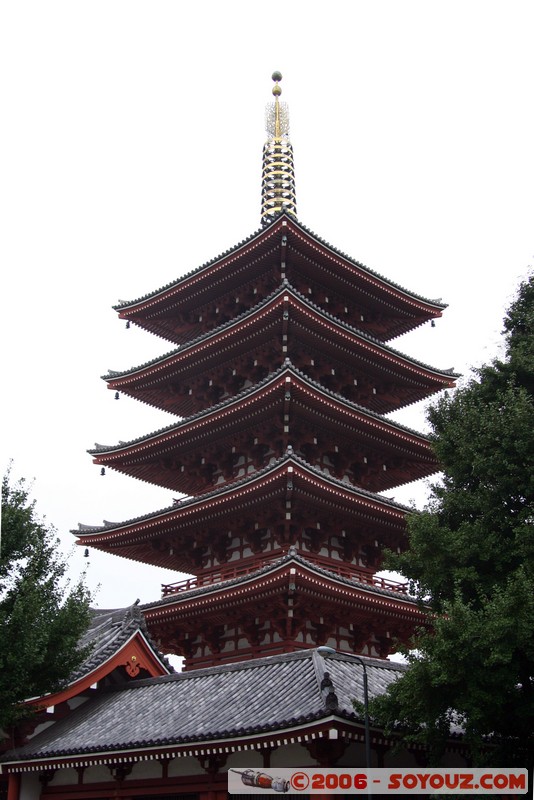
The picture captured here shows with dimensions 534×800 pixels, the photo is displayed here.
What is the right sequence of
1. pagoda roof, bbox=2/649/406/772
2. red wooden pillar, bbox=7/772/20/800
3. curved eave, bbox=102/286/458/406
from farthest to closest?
curved eave, bbox=102/286/458/406 < red wooden pillar, bbox=7/772/20/800 < pagoda roof, bbox=2/649/406/772

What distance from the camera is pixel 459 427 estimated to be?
719 inches

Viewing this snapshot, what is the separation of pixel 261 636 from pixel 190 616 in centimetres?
242

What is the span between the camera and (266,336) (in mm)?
29328

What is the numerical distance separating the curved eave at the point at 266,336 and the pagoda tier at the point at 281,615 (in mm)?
8283

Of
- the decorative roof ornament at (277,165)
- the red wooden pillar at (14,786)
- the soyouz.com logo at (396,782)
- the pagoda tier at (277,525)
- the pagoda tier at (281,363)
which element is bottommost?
the red wooden pillar at (14,786)

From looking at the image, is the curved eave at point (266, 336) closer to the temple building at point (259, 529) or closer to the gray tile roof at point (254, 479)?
the temple building at point (259, 529)

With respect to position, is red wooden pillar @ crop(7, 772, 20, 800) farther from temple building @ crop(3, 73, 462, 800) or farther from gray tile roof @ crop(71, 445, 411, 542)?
gray tile roof @ crop(71, 445, 411, 542)

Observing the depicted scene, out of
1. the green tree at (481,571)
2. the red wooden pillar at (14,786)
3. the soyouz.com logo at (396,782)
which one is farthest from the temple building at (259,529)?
the green tree at (481,571)

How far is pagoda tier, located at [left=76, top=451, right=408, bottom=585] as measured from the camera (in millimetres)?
25609

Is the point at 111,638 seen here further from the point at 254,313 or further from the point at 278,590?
the point at 254,313

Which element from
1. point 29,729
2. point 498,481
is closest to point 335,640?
point 29,729

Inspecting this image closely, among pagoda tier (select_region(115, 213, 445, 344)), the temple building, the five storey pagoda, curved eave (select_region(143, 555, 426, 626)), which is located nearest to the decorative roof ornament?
the temple building

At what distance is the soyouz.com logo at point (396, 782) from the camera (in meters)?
13.7

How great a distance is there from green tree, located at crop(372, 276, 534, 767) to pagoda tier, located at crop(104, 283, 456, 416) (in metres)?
9.57
